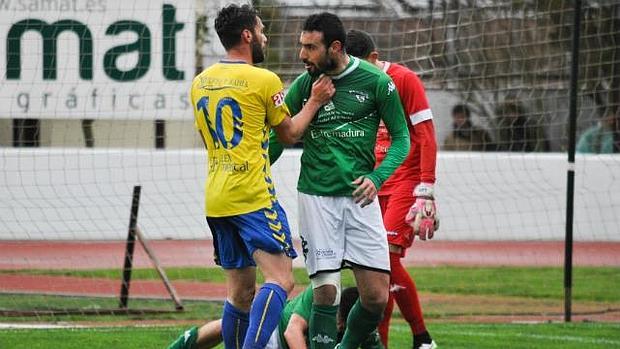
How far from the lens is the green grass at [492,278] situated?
48.3 feet

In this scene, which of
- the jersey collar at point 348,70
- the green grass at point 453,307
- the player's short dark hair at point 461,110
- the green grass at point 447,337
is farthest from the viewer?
the player's short dark hair at point 461,110

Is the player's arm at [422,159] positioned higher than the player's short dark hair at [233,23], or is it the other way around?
the player's short dark hair at [233,23]

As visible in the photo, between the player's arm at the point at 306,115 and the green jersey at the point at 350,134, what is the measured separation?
0.34 ft

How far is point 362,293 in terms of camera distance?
787cm

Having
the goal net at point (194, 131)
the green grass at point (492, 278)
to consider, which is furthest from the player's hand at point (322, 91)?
the green grass at point (492, 278)

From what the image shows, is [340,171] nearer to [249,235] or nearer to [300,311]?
[249,235]

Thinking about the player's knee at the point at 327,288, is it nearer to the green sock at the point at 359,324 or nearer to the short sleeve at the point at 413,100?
the green sock at the point at 359,324

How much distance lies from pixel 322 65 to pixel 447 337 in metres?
3.49

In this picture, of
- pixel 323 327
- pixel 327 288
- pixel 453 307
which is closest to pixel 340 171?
pixel 327 288

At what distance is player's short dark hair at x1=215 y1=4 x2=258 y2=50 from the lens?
7336mm

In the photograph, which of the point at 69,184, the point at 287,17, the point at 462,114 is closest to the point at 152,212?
the point at 69,184

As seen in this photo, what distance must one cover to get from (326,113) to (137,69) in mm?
5688

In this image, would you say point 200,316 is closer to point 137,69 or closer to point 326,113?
point 137,69

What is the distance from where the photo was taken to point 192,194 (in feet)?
62.6
